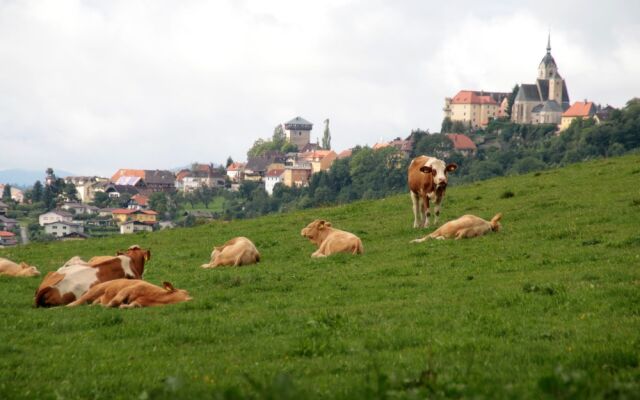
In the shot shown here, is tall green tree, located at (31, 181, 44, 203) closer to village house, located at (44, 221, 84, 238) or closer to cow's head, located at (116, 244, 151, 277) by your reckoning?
village house, located at (44, 221, 84, 238)

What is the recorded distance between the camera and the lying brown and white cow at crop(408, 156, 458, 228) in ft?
88.4

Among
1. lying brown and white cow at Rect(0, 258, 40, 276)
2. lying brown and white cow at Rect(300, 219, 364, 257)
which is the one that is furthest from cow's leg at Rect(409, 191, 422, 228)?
lying brown and white cow at Rect(0, 258, 40, 276)

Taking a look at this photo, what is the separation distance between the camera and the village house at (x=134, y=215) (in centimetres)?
16825

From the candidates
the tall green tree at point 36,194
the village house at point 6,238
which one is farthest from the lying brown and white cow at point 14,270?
the tall green tree at point 36,194

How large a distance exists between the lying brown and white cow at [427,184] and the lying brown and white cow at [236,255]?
6.80 metres

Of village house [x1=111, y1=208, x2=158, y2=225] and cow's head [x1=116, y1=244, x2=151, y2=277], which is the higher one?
cow's head [x1=116, y1=244, x2=151, y2=277]

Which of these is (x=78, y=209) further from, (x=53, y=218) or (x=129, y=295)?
(x=129, y=295)

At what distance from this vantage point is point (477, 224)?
77.5ft

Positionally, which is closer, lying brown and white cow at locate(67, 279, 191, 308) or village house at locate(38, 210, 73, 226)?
lying brown and white cow at locate(67, 279, 191, 308)

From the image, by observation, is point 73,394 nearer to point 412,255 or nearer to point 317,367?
point 317,367

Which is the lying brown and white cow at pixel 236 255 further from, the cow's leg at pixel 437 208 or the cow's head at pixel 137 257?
the cow's leg at pixel 437 208

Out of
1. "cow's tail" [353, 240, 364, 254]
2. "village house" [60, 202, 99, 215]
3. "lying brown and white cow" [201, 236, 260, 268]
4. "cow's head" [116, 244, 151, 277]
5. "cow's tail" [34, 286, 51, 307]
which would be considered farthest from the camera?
"village house" [60, 202, 99, 215]

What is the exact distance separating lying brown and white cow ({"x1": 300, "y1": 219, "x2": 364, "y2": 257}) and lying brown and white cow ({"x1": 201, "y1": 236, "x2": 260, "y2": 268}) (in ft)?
5.42

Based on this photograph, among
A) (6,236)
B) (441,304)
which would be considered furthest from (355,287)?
(6,236)
